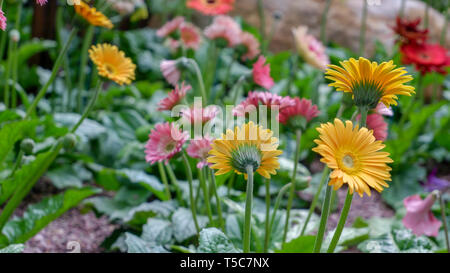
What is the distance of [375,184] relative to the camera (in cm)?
57

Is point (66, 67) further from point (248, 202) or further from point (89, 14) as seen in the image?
point (248, 202)

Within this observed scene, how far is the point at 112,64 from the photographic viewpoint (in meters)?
1.01

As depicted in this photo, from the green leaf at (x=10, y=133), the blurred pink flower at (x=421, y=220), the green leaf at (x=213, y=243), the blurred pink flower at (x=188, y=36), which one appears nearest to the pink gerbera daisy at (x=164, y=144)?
the green leaf at (x=213, y=243)

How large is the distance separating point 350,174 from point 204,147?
287 mm

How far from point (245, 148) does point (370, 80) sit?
184 mm

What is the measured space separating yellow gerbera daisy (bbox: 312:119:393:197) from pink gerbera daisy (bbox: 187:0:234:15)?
1.23m

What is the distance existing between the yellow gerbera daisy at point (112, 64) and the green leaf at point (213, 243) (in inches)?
15.1

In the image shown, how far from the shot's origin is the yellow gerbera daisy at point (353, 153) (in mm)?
585

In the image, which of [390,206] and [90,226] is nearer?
[90,226]

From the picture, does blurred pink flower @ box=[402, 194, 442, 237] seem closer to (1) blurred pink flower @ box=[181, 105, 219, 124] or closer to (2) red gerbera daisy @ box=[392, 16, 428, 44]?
(1) blurred pink flower @ box=[181, 105, 219, 124]

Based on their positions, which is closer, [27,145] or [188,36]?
[27,145]


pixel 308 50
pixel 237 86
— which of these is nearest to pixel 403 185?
pixel 308 50

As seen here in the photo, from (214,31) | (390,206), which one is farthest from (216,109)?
(390,206)
